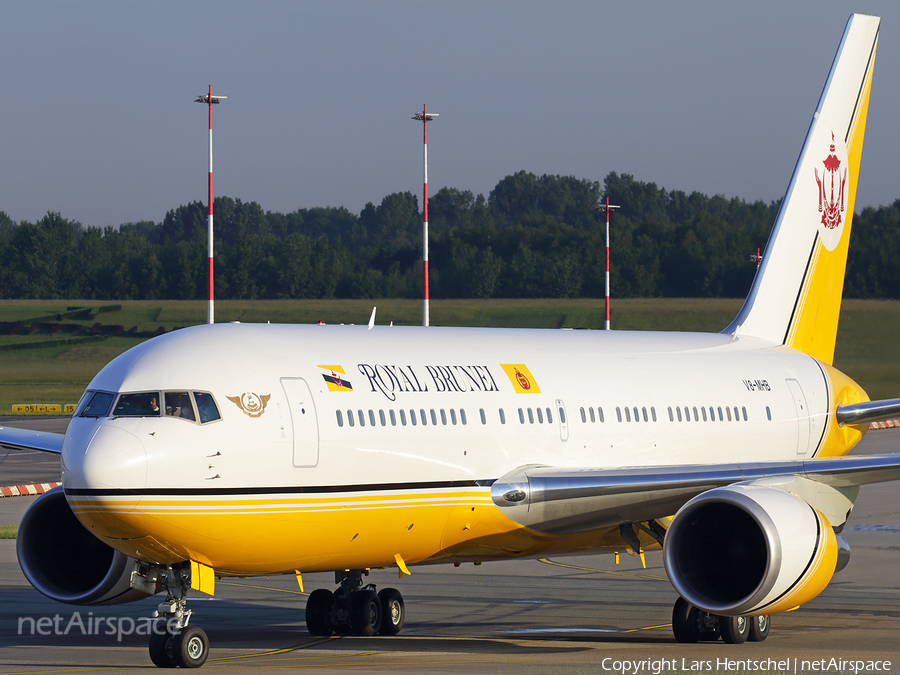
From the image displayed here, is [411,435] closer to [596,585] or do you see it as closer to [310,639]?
[310,639]

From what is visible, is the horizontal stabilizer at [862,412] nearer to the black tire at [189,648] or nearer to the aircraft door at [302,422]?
the aircraft door at [302,422]

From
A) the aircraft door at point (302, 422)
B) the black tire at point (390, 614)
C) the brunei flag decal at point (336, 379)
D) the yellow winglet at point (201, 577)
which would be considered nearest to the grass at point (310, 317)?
the black tire at point (390, 614)

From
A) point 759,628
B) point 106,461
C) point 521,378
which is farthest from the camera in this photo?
point 521,378

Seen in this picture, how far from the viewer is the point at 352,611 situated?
57.8ft

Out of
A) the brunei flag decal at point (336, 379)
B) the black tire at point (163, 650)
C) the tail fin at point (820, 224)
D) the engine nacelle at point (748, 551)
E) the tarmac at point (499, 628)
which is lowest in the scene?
the tarmac at point (499, 628)

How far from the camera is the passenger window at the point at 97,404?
13.7 m

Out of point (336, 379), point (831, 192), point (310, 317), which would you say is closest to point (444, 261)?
point (310, 317)

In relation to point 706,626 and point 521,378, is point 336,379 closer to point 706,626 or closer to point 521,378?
point 521,378

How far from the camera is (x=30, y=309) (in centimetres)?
9031

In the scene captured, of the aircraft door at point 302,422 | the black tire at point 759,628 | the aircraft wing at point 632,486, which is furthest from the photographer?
the black tire at point 759,628

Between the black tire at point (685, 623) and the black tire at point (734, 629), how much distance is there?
0.37m

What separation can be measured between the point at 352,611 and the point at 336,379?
13.5 feet

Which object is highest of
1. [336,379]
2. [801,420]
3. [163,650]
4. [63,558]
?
[336,379]

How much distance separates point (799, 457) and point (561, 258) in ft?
208
